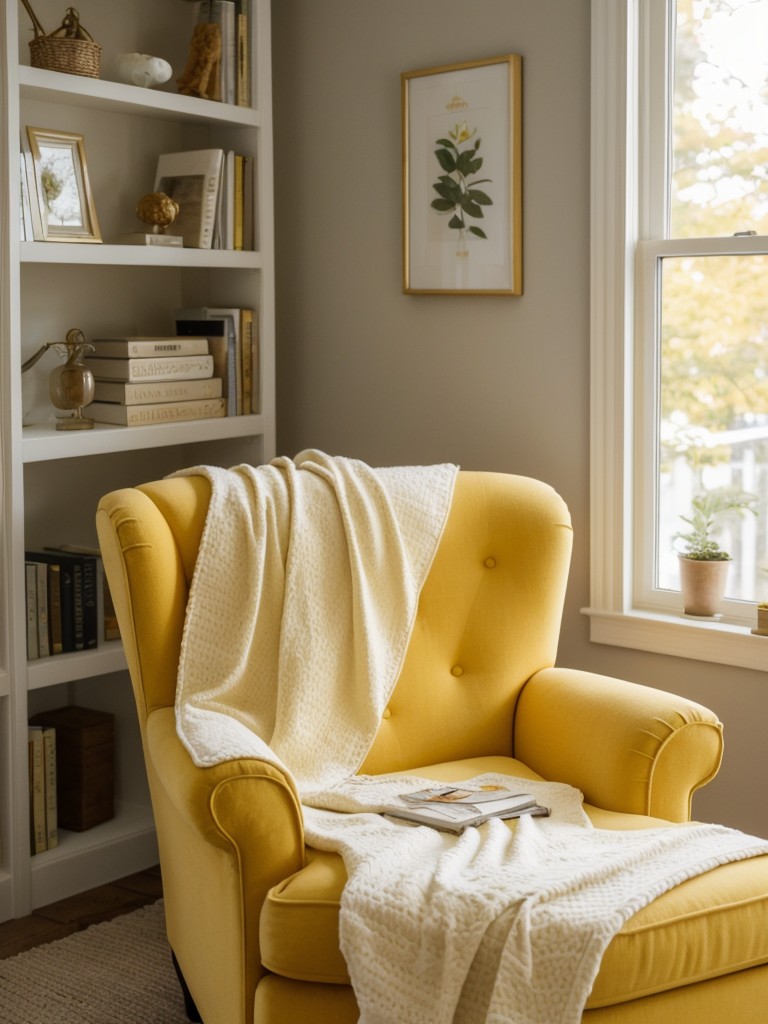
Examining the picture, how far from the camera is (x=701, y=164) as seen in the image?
2598 millimetres

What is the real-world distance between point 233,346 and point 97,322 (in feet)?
1.18

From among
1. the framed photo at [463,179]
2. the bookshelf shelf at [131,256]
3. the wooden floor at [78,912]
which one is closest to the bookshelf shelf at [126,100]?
the bookshelf shelf at [131,256]

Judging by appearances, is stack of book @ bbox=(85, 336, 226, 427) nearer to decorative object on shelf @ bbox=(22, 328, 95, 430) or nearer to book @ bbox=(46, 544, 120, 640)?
decorative object on shelf @ bbox=(22, 328, 95, 430)

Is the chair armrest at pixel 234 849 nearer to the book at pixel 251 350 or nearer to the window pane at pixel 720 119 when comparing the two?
the book at pixel 251 350

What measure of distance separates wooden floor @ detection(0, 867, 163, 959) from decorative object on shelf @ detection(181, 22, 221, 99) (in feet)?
6.36

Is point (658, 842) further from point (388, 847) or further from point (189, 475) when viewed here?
point (189, 475)

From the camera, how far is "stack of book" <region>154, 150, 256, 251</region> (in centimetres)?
297

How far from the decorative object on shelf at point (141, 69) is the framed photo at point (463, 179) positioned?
59 cm

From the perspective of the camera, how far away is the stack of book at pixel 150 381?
2846 mm

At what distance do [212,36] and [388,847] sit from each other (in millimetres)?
2044

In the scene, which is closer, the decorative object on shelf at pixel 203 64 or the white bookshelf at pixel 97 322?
the white bookshelf at pixel 97 322

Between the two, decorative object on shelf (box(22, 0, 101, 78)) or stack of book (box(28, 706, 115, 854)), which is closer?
decorative object on shelf (box(22, 0, 101, 78))

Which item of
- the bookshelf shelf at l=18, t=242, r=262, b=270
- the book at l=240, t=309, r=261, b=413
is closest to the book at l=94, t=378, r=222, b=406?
the book at l=240, t=309, r=261, b=413

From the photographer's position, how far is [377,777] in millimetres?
2248
